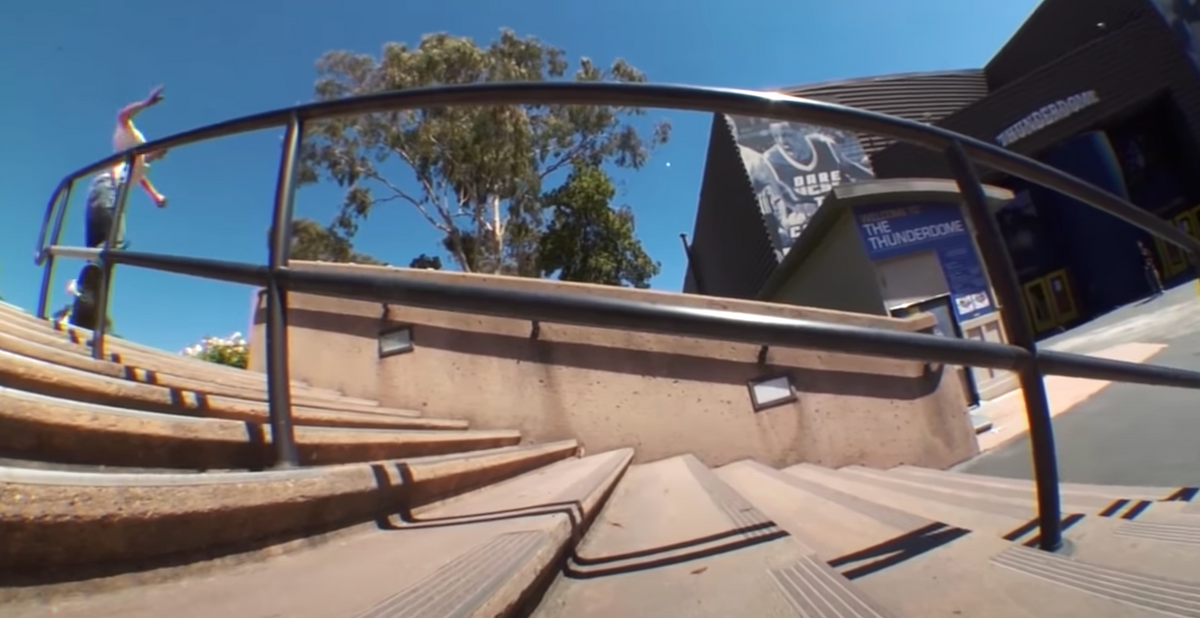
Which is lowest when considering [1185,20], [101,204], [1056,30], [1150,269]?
[1150,269]

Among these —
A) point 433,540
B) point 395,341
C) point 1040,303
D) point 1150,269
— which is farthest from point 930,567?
point 1040,303

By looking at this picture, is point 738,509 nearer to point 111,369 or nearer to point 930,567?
point 930,567

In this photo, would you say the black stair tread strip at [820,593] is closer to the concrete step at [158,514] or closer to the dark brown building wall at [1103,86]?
the concrete step at [158,514]

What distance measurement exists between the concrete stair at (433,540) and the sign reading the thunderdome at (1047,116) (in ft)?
55.7

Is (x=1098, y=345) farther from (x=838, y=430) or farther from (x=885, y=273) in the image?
(x=838, y=430)

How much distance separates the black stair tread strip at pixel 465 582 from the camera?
740mm

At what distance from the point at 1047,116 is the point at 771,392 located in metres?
16.4

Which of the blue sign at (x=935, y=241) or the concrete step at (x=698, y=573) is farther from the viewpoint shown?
the blue sign at (x=935, y=241)

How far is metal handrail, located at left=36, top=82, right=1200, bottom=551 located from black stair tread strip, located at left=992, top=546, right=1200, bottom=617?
0.13m

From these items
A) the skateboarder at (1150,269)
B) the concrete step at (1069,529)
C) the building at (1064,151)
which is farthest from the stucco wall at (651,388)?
the skateboarder at (1150,269)

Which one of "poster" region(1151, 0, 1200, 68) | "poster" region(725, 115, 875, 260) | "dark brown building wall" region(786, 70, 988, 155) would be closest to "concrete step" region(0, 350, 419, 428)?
"poster" region(725, 115, 875, 260)

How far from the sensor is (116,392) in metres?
1.35

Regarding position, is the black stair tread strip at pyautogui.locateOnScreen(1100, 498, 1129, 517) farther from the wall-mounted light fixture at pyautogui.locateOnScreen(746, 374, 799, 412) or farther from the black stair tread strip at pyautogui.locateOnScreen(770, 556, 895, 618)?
the wall-mounted light fixture at pyautogui.locateOnScreen(746, 374, 799, 412)

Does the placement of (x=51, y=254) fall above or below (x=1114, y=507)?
above
